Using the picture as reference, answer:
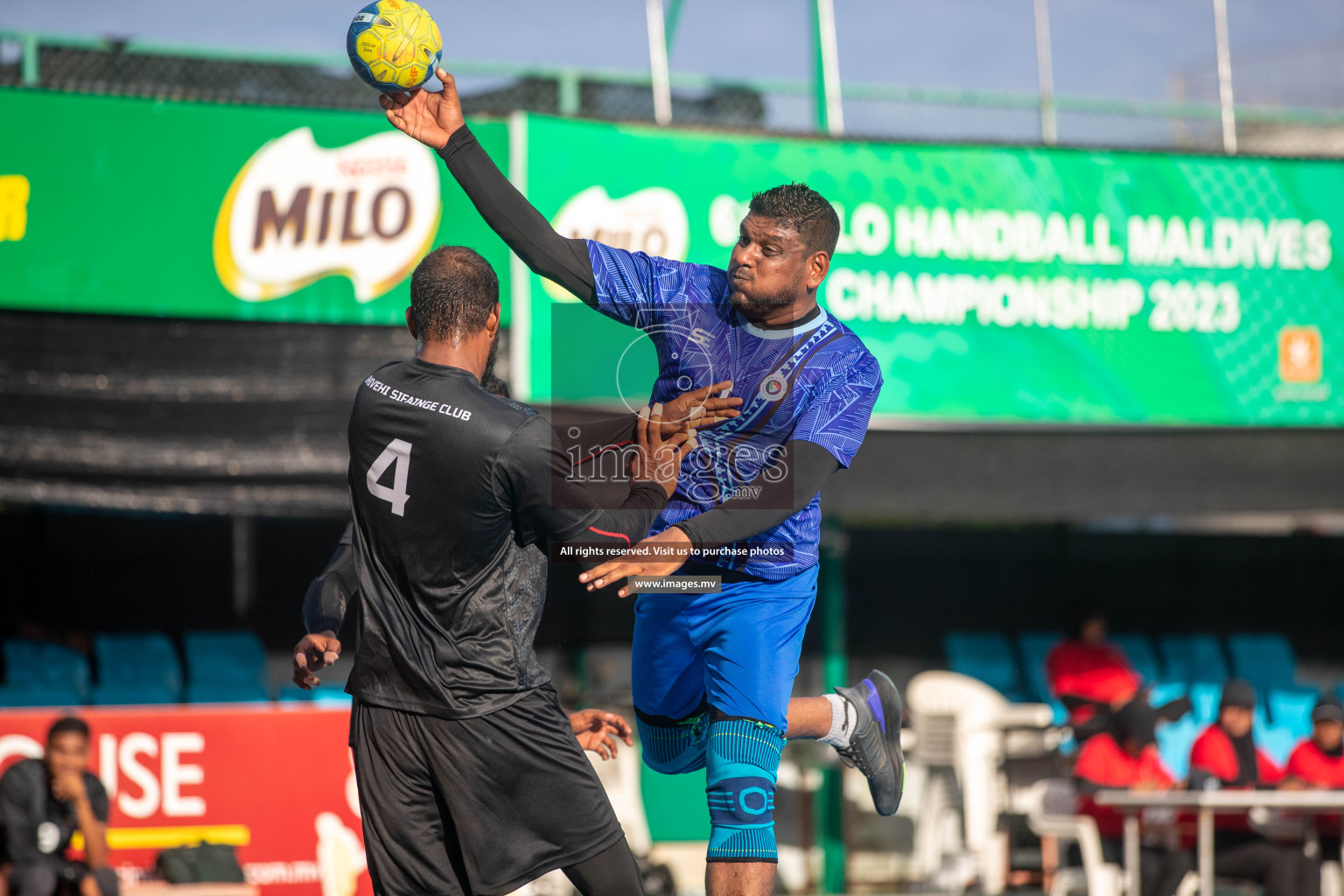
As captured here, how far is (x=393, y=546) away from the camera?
3.65 metres

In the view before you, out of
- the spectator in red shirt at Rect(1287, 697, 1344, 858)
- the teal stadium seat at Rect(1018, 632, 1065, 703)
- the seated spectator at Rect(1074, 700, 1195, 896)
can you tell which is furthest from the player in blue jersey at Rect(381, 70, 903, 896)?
the teal stadium seat at Rect(1018, 632, 1065, 703)

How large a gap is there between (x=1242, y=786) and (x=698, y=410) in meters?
6.43

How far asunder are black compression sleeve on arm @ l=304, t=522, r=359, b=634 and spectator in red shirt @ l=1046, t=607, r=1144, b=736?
806 cm

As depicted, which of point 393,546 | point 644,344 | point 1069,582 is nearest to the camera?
point 393,546

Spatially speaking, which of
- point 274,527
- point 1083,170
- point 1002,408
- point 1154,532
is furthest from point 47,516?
point 1154,532

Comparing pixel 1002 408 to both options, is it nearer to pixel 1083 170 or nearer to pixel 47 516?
pixel 1083 170

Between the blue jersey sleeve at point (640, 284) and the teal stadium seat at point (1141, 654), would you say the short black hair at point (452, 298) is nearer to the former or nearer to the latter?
the blue jersey sleeve at point (640, 284)

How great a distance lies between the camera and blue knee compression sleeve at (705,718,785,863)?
13.4 feet

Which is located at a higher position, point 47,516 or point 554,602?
point 47,516

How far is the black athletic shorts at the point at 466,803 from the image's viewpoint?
3.65 meters

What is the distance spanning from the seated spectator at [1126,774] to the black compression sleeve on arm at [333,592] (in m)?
6.41

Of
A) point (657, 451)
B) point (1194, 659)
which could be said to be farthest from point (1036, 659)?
point (657, 451)

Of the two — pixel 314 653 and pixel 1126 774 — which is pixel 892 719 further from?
pixel 1126 774

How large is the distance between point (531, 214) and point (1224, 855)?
7102 millimetres
